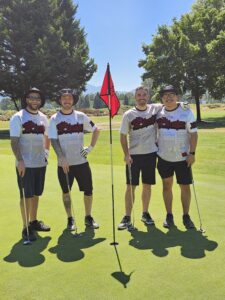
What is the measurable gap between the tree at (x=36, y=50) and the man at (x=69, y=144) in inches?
1176

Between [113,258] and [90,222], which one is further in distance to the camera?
[90,222]

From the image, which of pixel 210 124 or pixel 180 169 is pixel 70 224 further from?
pixel 210 124

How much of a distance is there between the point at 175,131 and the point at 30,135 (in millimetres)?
2051

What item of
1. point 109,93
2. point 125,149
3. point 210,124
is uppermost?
point 109,93

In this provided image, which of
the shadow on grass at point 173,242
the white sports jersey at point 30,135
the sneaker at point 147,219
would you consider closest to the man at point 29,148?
the white sports jersey at point 30,135

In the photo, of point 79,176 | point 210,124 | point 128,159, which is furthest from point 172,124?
point 210,124

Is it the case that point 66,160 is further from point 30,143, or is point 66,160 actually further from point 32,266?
point 32,266

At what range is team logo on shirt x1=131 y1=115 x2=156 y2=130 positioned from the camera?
5.64m

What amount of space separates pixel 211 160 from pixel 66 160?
9682mm

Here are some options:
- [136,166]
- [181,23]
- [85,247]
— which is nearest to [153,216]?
[136,166]

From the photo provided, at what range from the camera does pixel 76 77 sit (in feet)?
125

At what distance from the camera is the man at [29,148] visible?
520cm

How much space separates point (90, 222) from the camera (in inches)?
225

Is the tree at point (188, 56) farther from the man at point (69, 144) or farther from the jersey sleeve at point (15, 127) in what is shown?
the jersey sleeve at point (15, 127)
